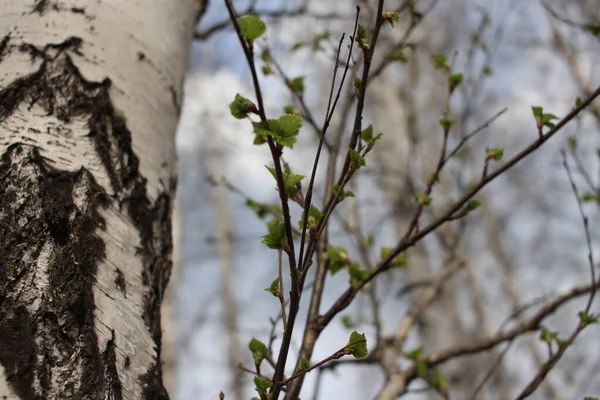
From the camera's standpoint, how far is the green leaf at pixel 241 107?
0.56m

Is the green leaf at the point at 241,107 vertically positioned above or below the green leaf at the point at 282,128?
above

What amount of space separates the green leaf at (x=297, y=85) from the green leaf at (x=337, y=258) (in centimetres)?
45

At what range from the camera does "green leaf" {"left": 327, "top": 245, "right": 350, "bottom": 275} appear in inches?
37.2

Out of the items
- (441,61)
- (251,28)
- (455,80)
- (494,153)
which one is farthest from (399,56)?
(251,28)

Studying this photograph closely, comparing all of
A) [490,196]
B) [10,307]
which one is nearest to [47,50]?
[10,307]

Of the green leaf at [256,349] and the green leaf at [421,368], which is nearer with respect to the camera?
the green leaf at [256,349]

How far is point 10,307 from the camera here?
0.54 metres

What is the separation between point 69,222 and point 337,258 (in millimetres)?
479

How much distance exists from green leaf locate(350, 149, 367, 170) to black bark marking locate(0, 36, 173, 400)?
0.34 metres

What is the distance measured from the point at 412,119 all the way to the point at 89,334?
3.01m

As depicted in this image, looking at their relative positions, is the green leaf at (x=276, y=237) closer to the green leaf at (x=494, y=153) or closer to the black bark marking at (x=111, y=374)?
the black bark marking at (x=111, y=374)

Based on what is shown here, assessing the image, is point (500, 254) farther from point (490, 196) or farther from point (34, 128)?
point (34, 128)

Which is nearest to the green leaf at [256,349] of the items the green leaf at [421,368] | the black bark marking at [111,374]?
the black bark marking at [111,374]

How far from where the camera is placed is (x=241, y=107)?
56 cm
